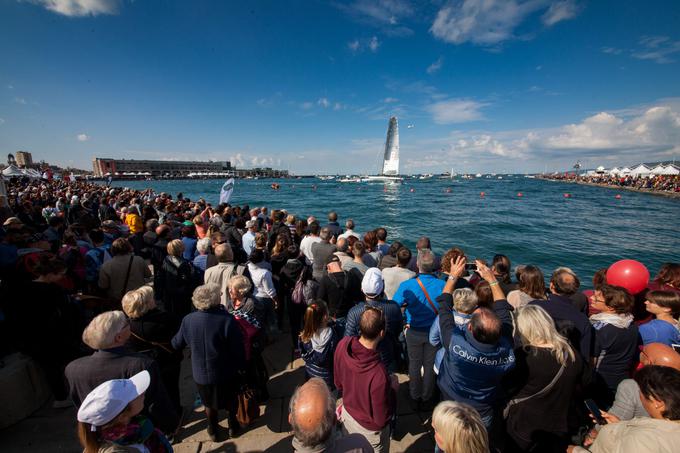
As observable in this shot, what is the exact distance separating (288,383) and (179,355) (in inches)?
60.9

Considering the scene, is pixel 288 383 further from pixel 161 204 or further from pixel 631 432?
pixel 161 204

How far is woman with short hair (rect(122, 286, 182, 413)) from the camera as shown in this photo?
2514 mm

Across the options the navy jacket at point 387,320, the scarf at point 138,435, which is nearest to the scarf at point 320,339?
the navy jacket at point 387,320

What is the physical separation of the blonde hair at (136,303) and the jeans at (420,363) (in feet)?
9.51

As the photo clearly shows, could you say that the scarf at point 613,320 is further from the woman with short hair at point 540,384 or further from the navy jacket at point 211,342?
the navy jacket at point 211,342

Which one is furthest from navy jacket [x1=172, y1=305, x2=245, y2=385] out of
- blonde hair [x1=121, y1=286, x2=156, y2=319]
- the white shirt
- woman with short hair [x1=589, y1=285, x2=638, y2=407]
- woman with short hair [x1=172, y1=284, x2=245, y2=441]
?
woman with short hair [x1=589, y1=285, x2=638, y2=407]

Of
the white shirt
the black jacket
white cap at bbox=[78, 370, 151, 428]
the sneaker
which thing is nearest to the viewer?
white cap at bbox=[78, 370, 151, 428]

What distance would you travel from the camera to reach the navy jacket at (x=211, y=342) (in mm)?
2568

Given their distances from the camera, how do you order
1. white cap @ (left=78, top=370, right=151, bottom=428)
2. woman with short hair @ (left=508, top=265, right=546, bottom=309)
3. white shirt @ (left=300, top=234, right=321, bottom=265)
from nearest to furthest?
white cap @ (left=78, top=370, right=151, bottom=428) < woman with short hair @ (left=508, top=265, right=546, bottom=309) < white shirt @ (left=300, top=234, right=321, bottom=265)

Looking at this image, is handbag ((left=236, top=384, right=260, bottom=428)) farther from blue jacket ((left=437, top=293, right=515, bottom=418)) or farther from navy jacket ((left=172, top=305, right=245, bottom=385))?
blue jacket ((left=437, top=293, right=515, bottom=418))

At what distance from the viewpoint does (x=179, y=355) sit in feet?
9.34

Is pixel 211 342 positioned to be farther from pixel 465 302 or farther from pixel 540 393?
pixel 540 393

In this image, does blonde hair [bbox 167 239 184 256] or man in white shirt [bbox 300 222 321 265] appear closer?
blonde hair [bbox 167 239 184 256]

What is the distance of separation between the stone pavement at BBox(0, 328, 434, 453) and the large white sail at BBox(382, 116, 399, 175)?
218 ft
